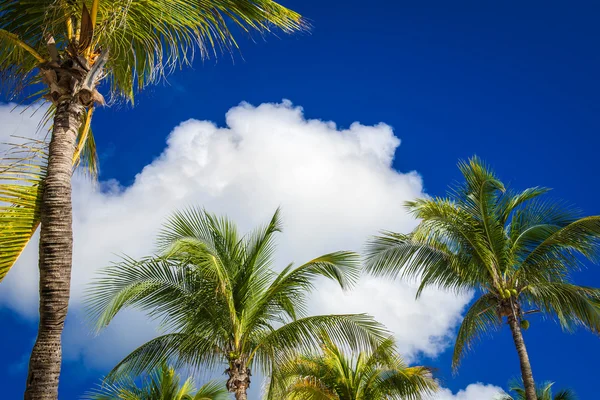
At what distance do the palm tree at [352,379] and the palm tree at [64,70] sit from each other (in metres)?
8.93

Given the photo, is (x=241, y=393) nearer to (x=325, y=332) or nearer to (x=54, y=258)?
(x=325, y=332)

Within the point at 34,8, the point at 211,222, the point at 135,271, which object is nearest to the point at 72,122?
the point at 34,8

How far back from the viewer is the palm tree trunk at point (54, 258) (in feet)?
Result: 15.0

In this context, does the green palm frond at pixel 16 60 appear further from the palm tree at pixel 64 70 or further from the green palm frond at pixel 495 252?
the green palm frond at pixel 495 252

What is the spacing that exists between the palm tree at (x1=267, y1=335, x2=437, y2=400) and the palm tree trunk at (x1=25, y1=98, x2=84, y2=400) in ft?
31.4

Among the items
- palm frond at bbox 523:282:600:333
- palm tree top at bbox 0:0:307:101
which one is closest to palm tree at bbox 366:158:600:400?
palm frond at bbox 523:282:600:333

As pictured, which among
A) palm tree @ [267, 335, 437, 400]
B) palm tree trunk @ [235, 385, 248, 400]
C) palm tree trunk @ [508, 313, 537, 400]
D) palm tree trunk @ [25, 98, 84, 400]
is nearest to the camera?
palm tree trunk @ [25, 98, 84, 400]

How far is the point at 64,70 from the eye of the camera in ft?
19.0

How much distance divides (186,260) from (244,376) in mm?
2510

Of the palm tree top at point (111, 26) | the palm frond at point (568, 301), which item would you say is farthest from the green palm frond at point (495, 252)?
the palm tree top at point (111, 26)

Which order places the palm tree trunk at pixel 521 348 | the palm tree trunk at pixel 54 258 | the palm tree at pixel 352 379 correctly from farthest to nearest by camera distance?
1. the palm tree at pixel 352 379
2. the palm tree trunk at pixel 521 348
3. the palm tree trunk at pixel 54 258

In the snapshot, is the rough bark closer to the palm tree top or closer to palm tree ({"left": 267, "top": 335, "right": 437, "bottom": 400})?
palm tree ({"left": 267, "top": 335, "right": 437, "bottom": 400})

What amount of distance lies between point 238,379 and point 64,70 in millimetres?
7126

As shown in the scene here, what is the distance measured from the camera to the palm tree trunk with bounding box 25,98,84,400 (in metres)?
4.57
